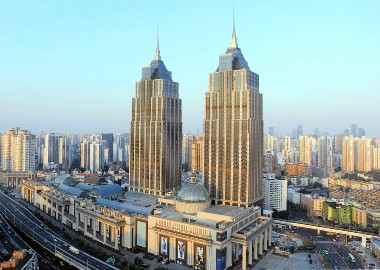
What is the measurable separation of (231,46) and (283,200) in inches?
1338

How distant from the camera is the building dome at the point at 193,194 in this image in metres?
43.4

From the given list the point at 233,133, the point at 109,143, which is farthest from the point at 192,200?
the point at 109,143

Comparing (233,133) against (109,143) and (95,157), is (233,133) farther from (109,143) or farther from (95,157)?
(109,143)

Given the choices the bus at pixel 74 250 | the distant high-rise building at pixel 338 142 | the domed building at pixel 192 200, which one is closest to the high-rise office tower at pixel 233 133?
the domed building at pixel 192 200

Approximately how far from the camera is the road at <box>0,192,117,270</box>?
1465 inches

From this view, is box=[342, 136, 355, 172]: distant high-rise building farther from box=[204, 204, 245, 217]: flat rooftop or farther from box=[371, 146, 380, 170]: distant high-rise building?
box=[204, 204, 245, 217]: flat rooftop

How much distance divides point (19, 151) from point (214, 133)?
66.2 metres

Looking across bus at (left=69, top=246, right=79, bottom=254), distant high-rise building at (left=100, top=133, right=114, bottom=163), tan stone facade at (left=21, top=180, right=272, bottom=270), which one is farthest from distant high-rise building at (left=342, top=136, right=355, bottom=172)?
bus at (left=69, top=246, right=79, bottom=254)

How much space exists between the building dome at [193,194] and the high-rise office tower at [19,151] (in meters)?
65.8

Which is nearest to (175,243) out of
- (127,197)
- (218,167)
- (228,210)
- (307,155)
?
(228,210)

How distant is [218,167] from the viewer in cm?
5059

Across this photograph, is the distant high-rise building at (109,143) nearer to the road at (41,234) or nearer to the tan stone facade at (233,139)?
the road at (41,234)

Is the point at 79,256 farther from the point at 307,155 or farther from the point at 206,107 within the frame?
the point at 307,155

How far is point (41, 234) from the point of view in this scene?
4691 cm
